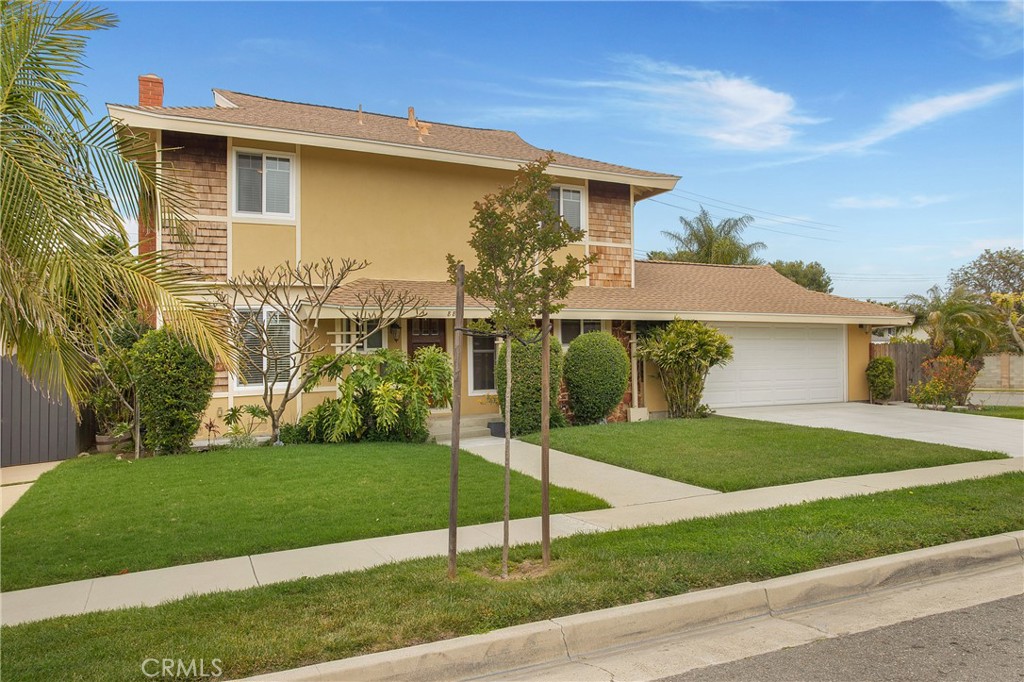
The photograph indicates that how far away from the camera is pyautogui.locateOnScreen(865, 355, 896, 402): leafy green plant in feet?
63.3

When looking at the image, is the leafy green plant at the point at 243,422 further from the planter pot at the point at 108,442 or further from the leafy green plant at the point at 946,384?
the leafy green plant at the point at 946,384

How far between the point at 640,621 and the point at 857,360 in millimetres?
17706

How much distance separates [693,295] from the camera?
720 inches

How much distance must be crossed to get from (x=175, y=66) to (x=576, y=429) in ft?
39.5

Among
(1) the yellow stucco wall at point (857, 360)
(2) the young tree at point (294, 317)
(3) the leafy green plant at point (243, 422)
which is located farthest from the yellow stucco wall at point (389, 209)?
(1) the yellow stucco wall at point (857, 360)

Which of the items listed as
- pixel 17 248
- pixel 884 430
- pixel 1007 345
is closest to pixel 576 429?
pixel 884 430

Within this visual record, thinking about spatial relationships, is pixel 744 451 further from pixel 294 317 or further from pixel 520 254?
pixel 294 317

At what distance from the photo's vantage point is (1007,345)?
27.0 m

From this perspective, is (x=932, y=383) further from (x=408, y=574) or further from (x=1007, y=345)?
(x=408, y=574)

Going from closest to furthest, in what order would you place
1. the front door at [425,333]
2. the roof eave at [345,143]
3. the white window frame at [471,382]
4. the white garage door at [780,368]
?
the roof eave at [345,143], the front door at [425,333], the white window frame at [471,382], the white garage door at [780,368]

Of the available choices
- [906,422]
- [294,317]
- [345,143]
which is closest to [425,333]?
[294,317]

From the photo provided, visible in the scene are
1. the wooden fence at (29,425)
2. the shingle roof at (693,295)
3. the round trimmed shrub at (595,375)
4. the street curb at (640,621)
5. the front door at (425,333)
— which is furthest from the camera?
the front door at (425,333)

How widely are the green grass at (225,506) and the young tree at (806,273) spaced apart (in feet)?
149

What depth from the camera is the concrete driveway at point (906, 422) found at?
12.6m
